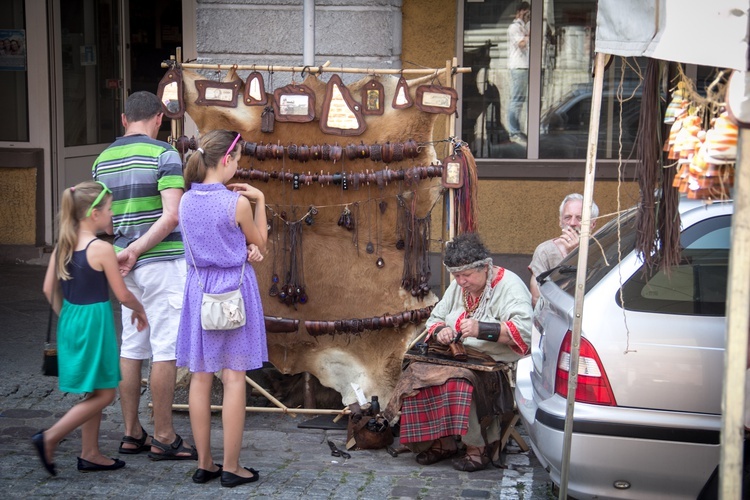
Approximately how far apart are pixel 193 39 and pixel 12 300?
2915 millimetres

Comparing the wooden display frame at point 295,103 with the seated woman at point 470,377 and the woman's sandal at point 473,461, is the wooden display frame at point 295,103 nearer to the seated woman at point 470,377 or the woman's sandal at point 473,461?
the seated woman at point 470,377

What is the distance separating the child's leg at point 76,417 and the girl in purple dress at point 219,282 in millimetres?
384

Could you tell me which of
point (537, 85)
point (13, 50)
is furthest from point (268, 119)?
point (13, 50)

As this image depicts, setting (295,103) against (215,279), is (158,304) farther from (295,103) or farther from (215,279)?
(295,103)

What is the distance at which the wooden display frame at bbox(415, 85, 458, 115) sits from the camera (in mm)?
5531

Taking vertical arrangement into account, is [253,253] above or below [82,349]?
above

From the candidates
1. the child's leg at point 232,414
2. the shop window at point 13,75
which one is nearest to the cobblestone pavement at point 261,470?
the child's leg at point 232,414

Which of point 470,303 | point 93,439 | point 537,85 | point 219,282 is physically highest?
point 537,85

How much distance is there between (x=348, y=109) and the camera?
561 centimetres

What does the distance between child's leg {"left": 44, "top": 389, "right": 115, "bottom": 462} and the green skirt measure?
2.9 inches

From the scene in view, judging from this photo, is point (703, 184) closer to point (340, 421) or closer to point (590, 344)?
point (590, 344)

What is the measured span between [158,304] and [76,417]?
0.72 meters

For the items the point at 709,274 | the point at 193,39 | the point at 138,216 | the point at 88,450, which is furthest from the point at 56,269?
the point at 193,39

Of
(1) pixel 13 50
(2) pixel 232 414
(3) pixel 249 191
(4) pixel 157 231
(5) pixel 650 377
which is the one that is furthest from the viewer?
(1) pixel 13 50
